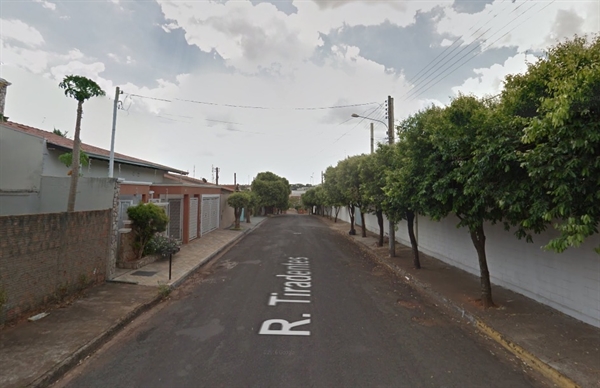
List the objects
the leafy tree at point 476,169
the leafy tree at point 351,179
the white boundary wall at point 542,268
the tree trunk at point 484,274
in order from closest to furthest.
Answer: the leafy tree at point 476,169 < the white boundary wall at point 542,268 < the tree trunk at point 484,274 < the leafy tree at point 351,179

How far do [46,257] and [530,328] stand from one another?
954 cm

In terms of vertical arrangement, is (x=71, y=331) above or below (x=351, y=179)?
below

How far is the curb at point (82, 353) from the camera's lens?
378 centimetres

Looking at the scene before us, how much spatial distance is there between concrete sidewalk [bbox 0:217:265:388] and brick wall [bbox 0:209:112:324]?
381 mm

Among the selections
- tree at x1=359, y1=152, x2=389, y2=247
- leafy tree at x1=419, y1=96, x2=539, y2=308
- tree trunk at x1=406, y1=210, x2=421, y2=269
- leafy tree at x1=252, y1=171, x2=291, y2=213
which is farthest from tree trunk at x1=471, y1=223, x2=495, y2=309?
leafy tree at x1=252, y1=171, x2=291, y2=213

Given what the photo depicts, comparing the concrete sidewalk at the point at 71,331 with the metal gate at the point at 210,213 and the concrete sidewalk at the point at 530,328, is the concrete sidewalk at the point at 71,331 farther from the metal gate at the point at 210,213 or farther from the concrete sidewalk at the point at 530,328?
the metal gate at the point at 210,213

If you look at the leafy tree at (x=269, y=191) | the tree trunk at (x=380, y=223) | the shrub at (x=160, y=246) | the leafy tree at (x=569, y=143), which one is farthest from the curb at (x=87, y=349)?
the leafy tree at (x=269, y=191)

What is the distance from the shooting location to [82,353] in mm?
4469

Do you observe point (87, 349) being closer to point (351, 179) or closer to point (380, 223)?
point (380, 223)

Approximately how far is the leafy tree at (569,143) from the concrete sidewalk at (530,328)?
1.81 meters

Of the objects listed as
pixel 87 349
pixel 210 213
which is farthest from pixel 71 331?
pixel 210 213

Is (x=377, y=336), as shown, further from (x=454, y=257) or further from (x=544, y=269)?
(x=454, y=257)

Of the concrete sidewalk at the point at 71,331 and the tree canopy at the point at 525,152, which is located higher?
the tree canopy at the point at 525,152

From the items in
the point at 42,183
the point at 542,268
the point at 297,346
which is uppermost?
the point at 42,183
